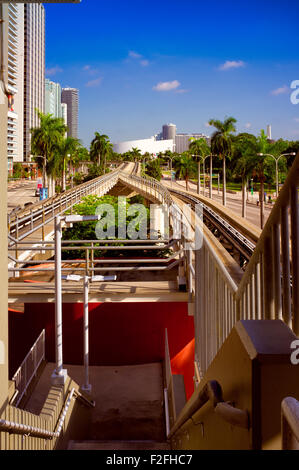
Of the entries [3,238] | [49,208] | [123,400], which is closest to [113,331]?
[123,400]

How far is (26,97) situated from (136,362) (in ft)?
538

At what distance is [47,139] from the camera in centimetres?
4209

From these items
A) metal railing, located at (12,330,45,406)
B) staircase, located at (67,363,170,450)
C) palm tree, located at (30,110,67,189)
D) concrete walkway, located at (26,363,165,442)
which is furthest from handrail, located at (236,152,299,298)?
palm tree, located at (30,110,67,189)

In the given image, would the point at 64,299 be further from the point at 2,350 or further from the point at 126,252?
the point at 126,252

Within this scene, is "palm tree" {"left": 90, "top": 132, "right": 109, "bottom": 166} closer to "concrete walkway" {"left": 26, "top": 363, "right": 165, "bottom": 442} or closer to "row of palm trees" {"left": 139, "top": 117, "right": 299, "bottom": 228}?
"row of palm trees" {"left": 139, "top": 117, "right": 299, "bottom": 228}

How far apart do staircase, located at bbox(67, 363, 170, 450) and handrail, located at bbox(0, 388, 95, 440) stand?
48cm

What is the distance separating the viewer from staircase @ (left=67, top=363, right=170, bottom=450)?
9.38m

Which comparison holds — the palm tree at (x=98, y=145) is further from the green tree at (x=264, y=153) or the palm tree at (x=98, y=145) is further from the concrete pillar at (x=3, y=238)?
the concrete pillar at (x=3, y=238)

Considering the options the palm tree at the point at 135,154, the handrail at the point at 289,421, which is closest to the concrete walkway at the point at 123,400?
the handrail at the point at 289,421

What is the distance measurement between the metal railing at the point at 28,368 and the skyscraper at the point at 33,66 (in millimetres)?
152026

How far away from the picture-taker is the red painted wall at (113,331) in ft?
36.1

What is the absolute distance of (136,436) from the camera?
30.6ft
